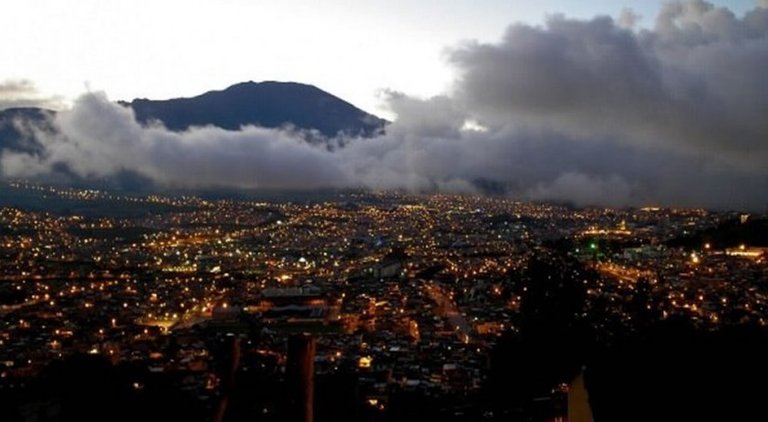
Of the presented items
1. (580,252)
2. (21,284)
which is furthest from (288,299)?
(580,252)

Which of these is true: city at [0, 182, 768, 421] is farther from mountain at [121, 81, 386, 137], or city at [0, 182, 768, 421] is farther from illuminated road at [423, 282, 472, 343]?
mountain at [121, 81, 386, 137]

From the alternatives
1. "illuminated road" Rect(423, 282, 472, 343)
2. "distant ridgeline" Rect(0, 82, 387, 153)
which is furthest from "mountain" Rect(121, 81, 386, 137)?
"illuminated road" Rect(423, 282, 472, 343)

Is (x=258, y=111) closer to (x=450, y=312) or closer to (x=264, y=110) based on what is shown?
(x=264, y=110)

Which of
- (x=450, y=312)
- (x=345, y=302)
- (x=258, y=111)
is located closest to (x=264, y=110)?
(x=258, y=111)

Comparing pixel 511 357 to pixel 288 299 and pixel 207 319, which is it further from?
pixel 288 299

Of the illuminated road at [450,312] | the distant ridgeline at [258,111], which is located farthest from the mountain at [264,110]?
the illuminated road at [450,312]

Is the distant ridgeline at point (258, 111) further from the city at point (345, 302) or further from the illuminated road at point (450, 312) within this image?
the illuminated road at point (450, 312)
